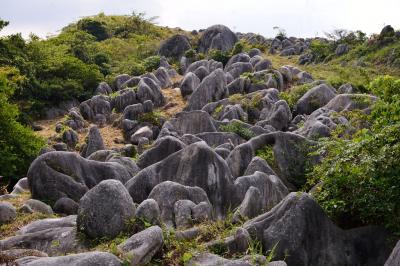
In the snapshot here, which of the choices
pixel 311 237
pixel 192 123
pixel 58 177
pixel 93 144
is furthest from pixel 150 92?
pixel 311 237

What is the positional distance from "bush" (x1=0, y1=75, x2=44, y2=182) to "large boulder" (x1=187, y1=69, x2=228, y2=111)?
1583 cm

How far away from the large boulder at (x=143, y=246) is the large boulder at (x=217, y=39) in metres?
49.7

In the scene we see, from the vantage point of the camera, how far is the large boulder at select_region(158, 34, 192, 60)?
57938 mm

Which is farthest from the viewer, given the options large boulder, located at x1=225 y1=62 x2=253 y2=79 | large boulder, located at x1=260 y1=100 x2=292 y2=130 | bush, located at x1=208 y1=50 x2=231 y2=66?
bush, located at x1=208 y1=50 x2=231 y2=66

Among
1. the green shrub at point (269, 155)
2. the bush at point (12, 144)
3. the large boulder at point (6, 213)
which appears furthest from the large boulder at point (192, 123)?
the large boulder at point (6, 213)

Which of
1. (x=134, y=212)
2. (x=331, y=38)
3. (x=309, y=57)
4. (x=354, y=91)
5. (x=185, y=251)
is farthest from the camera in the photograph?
(x=331, y=38)

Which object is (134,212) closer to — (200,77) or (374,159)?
(374,159)

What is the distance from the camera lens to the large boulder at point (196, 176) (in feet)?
54.4

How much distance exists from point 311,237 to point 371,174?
6.47ft

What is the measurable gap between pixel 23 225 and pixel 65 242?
7.75 feet

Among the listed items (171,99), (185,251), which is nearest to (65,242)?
(185,251)

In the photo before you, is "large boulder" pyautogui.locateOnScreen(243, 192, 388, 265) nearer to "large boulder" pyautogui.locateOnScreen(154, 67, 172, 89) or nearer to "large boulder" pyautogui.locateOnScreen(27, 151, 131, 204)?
"large boulder" pyautogui.locateOnScreen(27, 151, 131, 204)

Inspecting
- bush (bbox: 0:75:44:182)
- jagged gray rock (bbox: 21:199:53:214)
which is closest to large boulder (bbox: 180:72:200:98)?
bush (bbox: 0:75:44:182)

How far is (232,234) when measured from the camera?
37.6 feet
